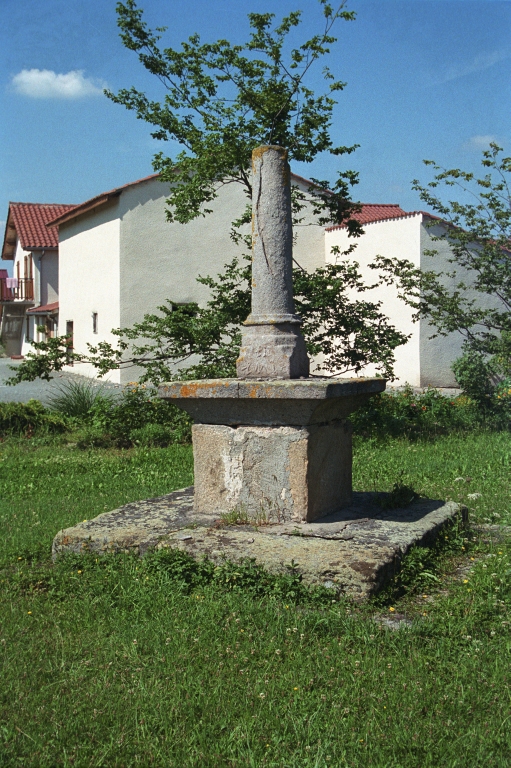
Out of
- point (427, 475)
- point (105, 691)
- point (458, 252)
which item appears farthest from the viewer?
point (458, 252)

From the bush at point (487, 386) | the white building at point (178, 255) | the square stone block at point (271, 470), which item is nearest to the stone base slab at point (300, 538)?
the square stone block at point (271, 470)

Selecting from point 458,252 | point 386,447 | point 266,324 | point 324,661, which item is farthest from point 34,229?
point 324,661

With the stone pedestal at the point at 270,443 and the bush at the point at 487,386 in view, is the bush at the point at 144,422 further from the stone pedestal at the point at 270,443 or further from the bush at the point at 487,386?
the stone pedestal at the point at 270,443

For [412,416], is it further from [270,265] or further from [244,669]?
[244,669]

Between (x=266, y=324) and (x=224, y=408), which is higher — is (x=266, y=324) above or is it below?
above

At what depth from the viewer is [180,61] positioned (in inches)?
379

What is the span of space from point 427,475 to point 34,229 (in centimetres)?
2721

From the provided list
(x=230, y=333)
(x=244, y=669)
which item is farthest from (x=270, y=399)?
(x=230, y=333)

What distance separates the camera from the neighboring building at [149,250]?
19906 mm

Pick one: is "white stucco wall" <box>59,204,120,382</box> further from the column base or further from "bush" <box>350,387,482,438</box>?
the column base

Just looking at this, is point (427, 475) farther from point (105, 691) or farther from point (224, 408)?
point (105, 691)

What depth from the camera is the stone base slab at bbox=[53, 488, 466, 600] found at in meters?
4.16

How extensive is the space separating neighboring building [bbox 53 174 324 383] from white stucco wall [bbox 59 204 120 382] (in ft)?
0.09

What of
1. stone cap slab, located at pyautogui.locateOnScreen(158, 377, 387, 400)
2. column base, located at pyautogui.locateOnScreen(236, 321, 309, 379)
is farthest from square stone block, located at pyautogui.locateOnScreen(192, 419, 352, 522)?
column base, located at pyautogui.locateOnScreen(236, 321, 309, 379)
